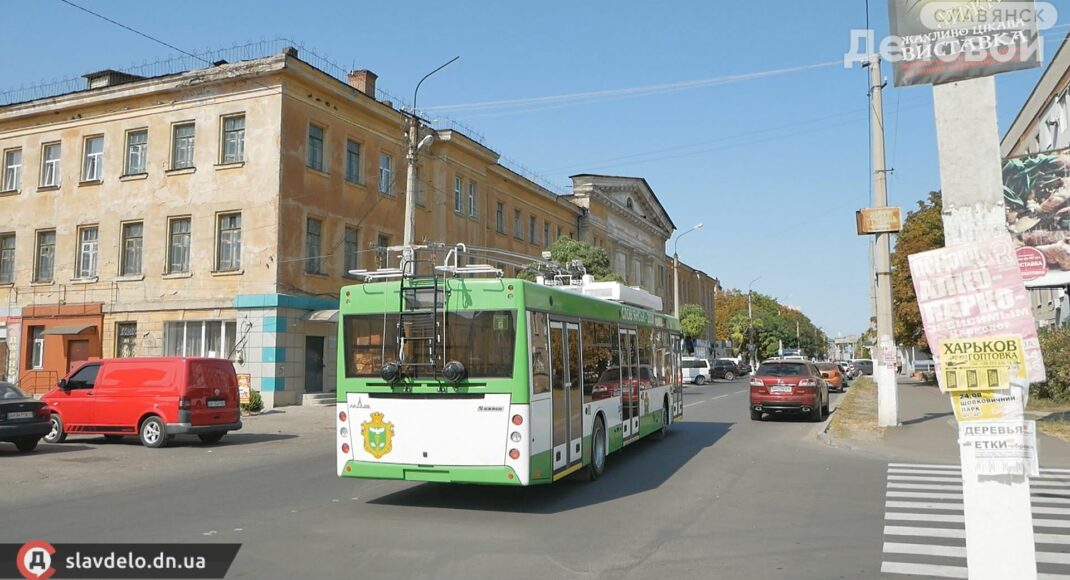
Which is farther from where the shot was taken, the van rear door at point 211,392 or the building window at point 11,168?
the building window at point 11,168

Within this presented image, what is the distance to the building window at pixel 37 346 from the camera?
31319 mm

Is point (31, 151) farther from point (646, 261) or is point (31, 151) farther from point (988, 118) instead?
point (646, 261)

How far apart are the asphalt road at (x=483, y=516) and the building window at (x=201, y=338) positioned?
13598mm

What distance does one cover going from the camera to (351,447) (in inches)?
387

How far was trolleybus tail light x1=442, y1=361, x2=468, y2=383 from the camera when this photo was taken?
30.4ft

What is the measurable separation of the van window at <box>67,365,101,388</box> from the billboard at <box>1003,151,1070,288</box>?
2192 centimetres

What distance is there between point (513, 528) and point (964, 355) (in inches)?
213

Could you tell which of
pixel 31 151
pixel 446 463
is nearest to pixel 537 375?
pixel 446 463

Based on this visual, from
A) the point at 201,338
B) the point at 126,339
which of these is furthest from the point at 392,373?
the point at 126,339

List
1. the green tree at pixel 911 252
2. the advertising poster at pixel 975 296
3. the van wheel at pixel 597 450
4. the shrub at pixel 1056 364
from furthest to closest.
Answer: the green tree at pixel 911 252 → the shrub at pixel 1056 364 → the van wheel at pixel 597 450 → the advertising poster at pixel 975 296

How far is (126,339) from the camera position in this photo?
29781 millimetres

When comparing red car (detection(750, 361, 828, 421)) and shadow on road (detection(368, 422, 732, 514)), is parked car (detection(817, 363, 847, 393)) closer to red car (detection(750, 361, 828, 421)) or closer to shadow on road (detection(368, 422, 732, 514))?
red car (detection(750, 361, 828, 421))

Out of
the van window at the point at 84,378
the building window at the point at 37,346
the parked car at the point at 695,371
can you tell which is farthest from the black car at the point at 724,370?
the van window at the point at 84,378

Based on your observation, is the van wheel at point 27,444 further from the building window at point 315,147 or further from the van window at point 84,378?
the building window at point 315,147
